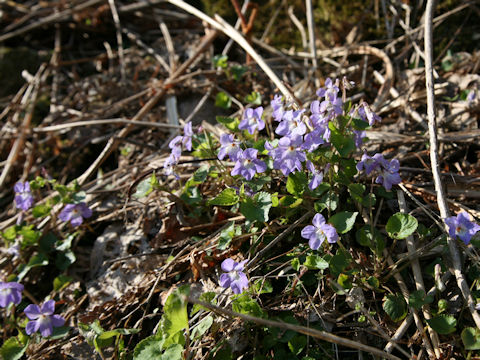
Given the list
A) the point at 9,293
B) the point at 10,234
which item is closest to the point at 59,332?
the point at 9,293

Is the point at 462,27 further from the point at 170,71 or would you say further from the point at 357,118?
the point at 170,71

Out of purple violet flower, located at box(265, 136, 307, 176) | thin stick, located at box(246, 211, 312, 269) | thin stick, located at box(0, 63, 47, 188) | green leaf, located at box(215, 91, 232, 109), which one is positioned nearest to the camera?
purple violet flower, located at box(265, 136, 307, 176)

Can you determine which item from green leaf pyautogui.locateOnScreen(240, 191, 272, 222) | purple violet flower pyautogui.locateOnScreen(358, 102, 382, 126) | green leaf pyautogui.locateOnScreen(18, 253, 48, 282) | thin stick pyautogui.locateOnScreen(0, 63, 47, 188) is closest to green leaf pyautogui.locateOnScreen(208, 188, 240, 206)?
green leaf pyautogui.locateOnScreen(240, 191, 272, 222)

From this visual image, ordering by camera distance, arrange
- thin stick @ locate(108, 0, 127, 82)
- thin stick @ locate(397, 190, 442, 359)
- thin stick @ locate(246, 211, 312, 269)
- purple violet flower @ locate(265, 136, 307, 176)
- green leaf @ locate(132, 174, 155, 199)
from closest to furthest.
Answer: thin stick @ locate(397, 190, 442, 359)
purple violet flower @ locate(265, 136, 307, 176)
thin stick @ locate(246, 211, 312, 269)
green leaf @ locate(132, 174, 155, 199)
thin stick @ locate(108, 0, 127, 82)

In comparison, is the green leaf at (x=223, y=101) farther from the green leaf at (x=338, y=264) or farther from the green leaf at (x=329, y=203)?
the green leaf at (x=338, y=264)

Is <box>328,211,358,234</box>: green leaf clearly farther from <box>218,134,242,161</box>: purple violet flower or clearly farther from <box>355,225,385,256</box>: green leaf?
<box>218,134,242,161</box>: purple violet flower

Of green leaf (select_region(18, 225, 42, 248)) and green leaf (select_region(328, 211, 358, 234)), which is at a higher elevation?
green leaf (select_region(328, 211, 358, 234))

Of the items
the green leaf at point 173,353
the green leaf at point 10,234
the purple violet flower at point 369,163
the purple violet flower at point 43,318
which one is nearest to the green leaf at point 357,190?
the purple violet flower at point 369,163
